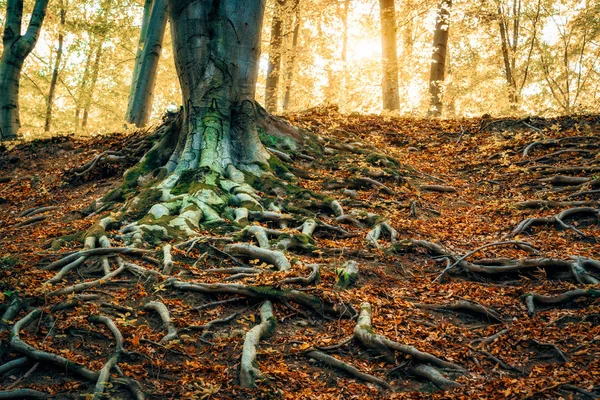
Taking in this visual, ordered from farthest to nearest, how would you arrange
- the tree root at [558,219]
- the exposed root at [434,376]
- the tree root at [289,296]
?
the tree root at [558,219], the tree root at [289,296], the exposed root at [434,376]

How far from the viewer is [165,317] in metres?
4.57

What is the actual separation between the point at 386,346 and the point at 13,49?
502 inches

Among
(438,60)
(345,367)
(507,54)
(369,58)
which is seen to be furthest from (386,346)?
(507,54)

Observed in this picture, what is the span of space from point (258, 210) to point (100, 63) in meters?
21.4

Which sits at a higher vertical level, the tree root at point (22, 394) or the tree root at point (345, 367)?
the tree root at point (345, 367)

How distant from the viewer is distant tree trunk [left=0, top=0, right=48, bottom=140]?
12.5 meters

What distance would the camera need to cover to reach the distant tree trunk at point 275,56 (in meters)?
18.3

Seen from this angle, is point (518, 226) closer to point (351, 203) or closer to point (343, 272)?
point (351, 203)

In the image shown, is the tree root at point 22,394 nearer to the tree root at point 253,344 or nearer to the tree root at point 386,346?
the tree root at point 253,344

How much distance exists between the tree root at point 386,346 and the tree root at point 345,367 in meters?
0.33

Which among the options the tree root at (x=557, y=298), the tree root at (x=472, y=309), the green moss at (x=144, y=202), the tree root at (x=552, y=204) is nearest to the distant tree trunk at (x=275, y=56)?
the green moss at (x=144, y=202)

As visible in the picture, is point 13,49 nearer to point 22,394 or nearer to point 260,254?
point 260,254

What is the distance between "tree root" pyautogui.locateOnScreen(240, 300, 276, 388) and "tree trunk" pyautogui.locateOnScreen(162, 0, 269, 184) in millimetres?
4049

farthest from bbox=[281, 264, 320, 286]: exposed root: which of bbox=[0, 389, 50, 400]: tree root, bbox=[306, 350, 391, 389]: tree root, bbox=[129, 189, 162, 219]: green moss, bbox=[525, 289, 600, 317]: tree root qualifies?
bbox=[129, 189, 162, 219]: green moss
